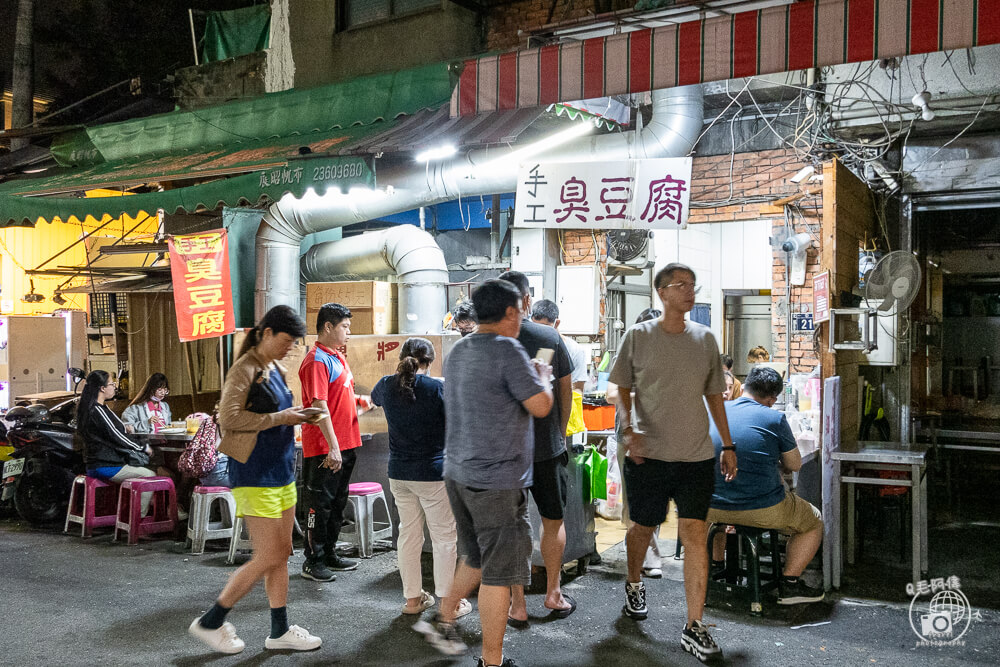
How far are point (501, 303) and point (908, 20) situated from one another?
3391 mm

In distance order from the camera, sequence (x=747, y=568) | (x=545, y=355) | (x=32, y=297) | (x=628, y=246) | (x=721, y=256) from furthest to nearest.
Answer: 1. (x=32, y=297)
2. (x=721, y=256)
3. (x=628, y=246)
4. (x=747, y=568)
5. (x=545, y=355)

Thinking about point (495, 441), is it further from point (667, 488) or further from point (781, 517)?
point (781, 517)

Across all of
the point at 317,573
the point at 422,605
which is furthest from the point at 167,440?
the point at 422,605

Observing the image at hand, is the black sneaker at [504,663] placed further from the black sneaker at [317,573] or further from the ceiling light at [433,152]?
the ceiling light at [433,152]

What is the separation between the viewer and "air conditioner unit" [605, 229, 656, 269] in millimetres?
11281

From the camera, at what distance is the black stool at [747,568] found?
17.9 ft

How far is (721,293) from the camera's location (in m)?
14.7

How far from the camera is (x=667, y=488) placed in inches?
197

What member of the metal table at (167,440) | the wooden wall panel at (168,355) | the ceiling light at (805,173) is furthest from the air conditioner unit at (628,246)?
the wooden wall panel at (168,355)

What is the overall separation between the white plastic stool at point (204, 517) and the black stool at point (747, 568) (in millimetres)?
4215

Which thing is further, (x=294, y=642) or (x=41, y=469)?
(x=41, y=469)

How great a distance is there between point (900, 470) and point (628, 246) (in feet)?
19.0

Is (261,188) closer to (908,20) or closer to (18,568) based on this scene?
(18,568)

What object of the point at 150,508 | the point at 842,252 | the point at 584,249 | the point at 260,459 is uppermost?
the point at 584,249
